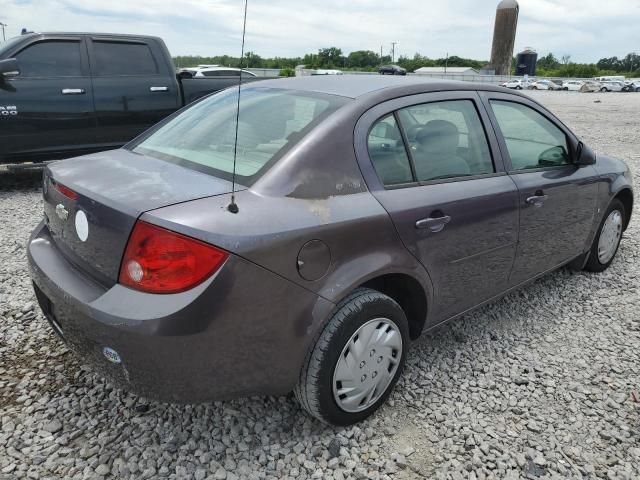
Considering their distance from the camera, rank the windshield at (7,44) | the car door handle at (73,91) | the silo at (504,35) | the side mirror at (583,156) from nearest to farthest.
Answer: the side mirror at (583,156), the windshield at (7,44), the car door handle at (73,91), the silo at (504,35)

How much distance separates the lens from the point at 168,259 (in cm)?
180

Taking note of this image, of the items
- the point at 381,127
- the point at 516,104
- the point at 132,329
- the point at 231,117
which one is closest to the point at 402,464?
the point at 132,329

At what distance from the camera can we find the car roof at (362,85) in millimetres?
2549

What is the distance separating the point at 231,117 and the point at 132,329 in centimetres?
129

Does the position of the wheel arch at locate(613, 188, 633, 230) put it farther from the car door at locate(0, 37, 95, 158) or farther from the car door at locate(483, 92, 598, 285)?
the car door at locate(0, 37, 95, 158)

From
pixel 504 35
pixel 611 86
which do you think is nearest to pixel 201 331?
pixel 611 86

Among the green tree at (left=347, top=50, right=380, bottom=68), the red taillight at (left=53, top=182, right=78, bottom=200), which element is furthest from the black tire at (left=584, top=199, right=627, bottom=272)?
the green tree at (left=347, top=50, right=380, bottom=68)

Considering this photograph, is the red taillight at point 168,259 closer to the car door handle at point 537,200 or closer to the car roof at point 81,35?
the car door handle at point 537,200

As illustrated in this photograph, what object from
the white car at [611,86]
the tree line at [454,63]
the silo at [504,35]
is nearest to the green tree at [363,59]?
the tree line at [454,63]

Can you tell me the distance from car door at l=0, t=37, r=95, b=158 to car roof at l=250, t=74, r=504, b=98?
4.15 meters

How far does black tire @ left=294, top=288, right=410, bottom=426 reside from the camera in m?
2.12

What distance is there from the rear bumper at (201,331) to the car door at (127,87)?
16.2 ft

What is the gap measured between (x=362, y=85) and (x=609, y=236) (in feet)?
9.27

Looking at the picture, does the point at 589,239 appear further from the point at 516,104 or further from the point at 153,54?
the point at 153,54
